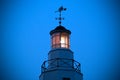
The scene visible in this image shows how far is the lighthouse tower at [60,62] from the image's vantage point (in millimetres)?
16406

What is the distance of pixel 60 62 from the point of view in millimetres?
16938

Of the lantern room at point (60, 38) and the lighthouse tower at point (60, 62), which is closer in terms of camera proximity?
the lighthouse tower at point (60, 62)

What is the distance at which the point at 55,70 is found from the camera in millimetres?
16406

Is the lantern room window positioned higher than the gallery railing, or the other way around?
the lantern room window

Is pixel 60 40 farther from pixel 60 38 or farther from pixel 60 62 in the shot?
pixel 60 62

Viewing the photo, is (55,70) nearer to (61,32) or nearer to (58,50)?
(58,50)

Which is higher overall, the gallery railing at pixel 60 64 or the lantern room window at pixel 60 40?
the lantern room window at pixel 60 40

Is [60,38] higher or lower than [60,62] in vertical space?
higher

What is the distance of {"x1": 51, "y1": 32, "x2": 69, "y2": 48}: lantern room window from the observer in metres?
17.6

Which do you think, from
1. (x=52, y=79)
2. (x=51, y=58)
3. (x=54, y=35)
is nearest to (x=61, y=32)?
(x=54, y=35)

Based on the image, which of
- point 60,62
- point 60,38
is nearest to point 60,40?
point 60,38

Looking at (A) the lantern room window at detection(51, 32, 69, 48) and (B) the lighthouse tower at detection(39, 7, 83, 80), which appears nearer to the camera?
(B) the lighthouse tower at detection(39, 7, 83, 80)

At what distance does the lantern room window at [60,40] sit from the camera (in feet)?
57.8

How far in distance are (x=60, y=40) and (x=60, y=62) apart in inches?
56.0
